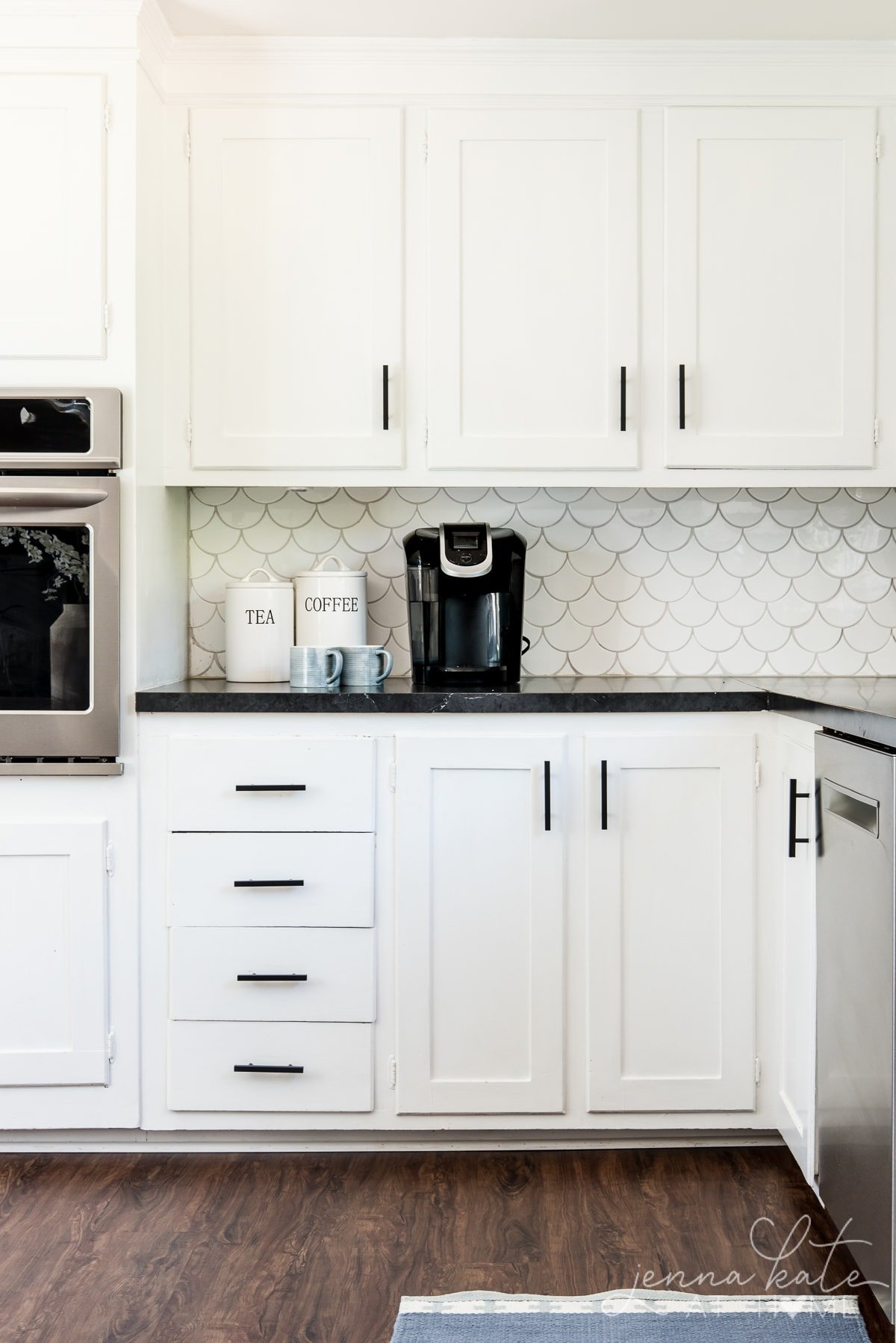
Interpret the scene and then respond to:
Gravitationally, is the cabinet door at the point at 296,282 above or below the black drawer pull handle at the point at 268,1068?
above

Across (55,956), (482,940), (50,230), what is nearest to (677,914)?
(482,940)

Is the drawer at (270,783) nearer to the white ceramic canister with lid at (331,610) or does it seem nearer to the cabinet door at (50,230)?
the white ceramic canister with lid at (331,610)

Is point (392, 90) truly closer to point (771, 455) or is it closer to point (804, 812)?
point (771, 455)

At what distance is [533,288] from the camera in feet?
7.75

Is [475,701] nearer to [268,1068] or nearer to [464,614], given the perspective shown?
[464,614]

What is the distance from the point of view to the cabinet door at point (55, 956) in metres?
2.12

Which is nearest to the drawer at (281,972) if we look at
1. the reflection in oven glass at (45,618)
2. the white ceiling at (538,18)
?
the reflection in oven glass at (45,618)

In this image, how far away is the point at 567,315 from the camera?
7.77 feet

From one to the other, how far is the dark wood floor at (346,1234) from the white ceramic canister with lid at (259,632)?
1046mm

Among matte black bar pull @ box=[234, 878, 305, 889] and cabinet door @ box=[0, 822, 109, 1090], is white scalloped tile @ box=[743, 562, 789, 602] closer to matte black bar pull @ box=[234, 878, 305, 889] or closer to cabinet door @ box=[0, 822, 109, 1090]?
matte black bar pull @ box=[234, 878, 305, 889]

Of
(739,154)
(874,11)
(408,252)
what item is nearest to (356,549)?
(408,252)

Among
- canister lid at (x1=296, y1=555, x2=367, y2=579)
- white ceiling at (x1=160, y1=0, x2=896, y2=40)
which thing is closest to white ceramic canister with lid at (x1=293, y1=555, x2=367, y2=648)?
canister lid at (x1=296, y1=555, x2=367, y2=579)

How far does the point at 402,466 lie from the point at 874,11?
1.36 meters

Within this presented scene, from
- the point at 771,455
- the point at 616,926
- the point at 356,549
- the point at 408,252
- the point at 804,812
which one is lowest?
the point at 616,926
